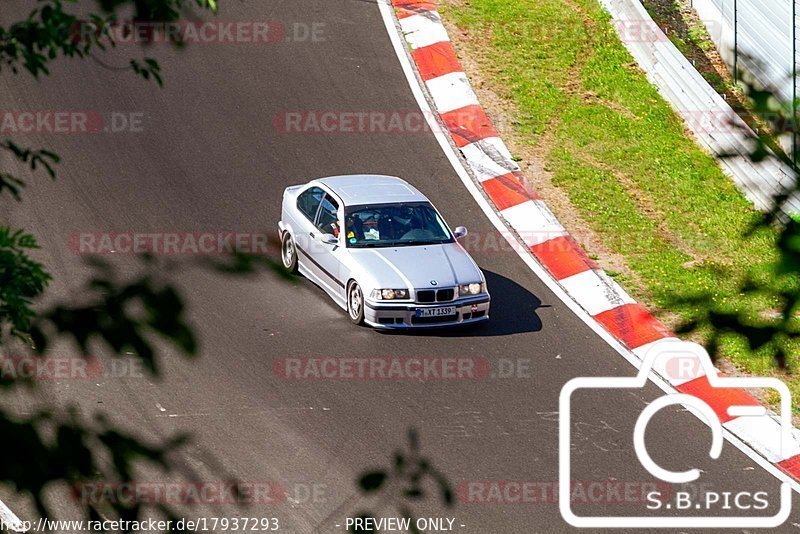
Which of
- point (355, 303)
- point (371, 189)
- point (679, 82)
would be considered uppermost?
point (679, 82)

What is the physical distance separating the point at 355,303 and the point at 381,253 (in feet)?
2.17

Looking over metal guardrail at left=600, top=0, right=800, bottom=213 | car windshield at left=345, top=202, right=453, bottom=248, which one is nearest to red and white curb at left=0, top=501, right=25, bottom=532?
car windshield at left=345, top=202, right=453, bottom=248

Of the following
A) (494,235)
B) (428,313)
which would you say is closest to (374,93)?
(494,235)

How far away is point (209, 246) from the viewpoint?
13484mm

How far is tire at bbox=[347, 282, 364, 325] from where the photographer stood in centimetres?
1195

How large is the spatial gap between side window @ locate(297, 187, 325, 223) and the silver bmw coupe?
0.01m

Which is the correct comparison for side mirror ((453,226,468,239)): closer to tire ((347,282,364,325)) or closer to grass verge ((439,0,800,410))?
tire ((347,282,364,325))

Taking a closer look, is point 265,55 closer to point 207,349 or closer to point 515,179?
point 515,179

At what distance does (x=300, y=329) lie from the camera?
12.0 m

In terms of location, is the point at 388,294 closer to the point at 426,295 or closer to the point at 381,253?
the point at 426,295

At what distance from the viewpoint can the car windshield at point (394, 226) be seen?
1245 centimetres

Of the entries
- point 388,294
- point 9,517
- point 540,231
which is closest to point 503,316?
point 388,294

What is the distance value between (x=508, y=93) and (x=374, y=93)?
2.06 metres

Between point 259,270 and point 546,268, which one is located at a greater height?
point 259,270
